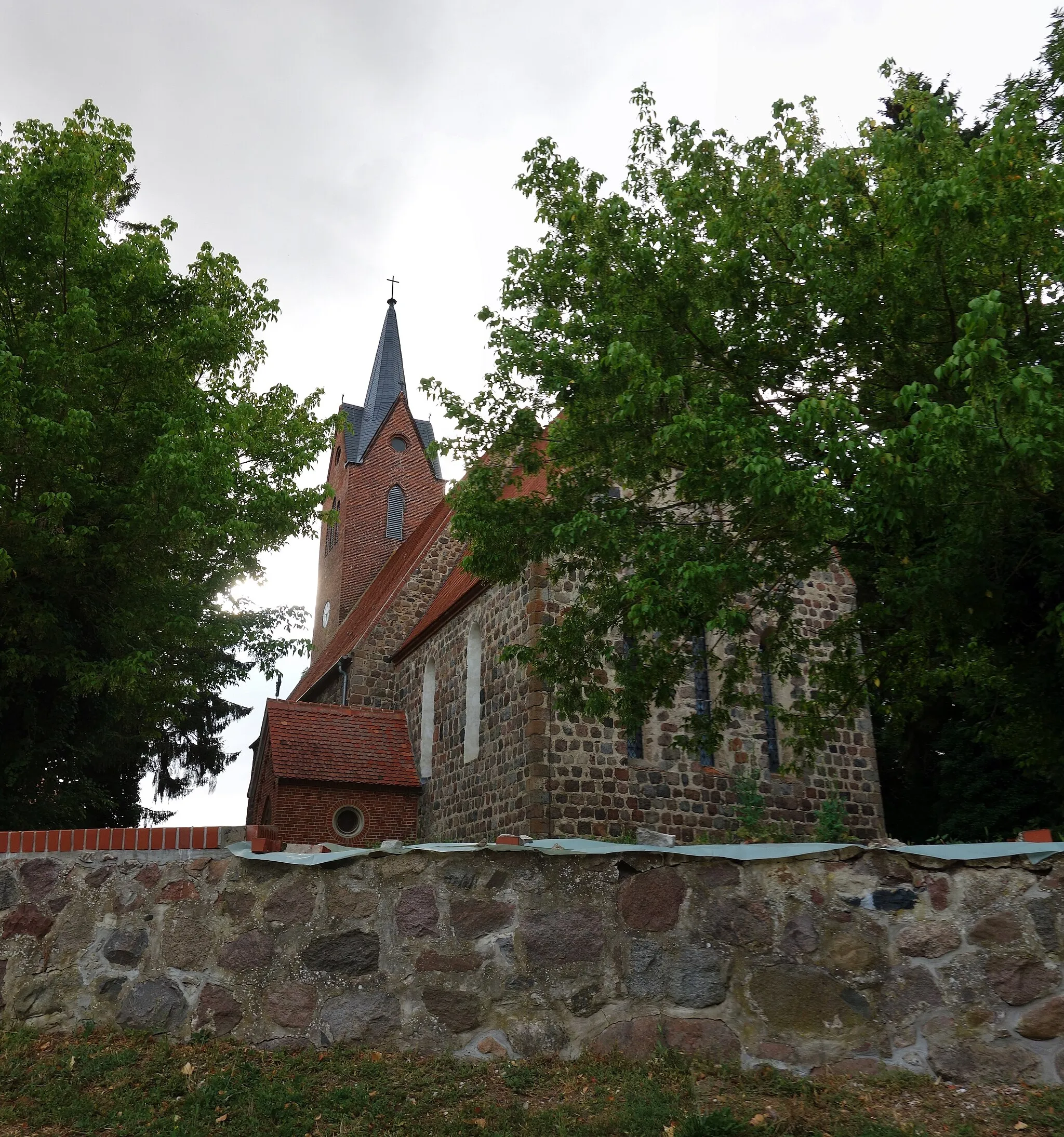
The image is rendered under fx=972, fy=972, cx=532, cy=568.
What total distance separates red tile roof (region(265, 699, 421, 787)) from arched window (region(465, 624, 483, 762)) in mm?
2524

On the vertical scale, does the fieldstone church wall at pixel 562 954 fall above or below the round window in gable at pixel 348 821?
below

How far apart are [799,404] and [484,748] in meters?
7.87

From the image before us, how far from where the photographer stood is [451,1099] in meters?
4.32

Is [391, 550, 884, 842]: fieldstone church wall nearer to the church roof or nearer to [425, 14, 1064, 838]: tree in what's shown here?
[425, 14, 1064, 838]: tree

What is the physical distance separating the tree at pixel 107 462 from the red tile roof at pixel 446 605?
3.32m

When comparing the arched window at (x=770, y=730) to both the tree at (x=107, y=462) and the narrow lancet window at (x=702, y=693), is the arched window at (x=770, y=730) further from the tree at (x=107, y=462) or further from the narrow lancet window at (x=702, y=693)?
the tree at (x=107, y=462)

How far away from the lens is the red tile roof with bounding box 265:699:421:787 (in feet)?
53.4

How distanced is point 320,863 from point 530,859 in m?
1.11

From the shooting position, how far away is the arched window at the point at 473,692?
48.1 ft

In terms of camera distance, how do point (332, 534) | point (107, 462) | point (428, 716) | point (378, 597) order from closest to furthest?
point (107, 462) < point (428, 716) < point (378, 597) < point (332, 534)

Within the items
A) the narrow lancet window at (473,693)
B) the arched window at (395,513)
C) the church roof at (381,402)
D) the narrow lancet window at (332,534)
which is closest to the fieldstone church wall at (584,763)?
the narrow lancet window at (473,693)

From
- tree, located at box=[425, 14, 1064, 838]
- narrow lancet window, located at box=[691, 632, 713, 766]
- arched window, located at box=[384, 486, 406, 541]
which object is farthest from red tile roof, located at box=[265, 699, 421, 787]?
arched window, located at box=[384, 486, 406, 541]

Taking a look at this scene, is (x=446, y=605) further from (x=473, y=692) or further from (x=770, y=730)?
(x=770, y=730)

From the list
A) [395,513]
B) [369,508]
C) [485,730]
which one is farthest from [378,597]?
[485,730]
